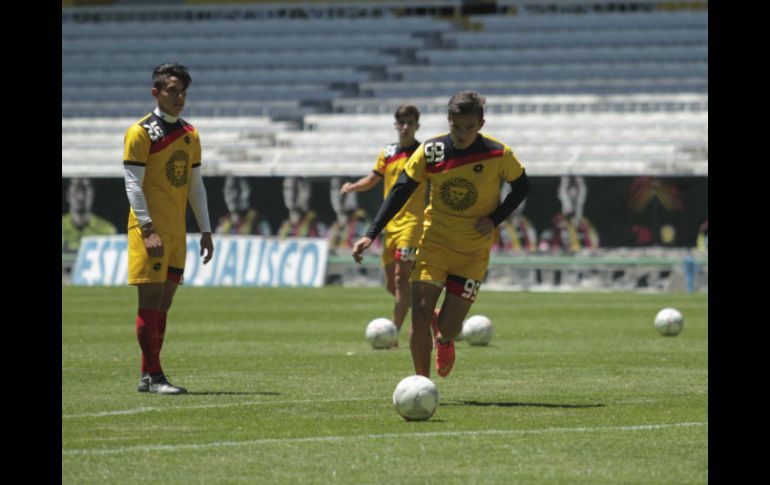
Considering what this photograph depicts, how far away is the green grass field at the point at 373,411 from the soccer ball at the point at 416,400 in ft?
0.25

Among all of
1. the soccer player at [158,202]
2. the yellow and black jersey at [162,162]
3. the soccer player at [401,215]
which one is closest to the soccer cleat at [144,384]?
the soccer player at [158,202]

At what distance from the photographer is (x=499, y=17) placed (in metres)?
48.2

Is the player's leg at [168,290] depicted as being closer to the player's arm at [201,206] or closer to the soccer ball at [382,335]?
the player's arm at [201,206]

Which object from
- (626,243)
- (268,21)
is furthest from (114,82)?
(626,243)

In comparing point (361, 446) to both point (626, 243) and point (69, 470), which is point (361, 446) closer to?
point (69, 470)

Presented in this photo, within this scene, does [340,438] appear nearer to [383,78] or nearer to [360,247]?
[360,247]

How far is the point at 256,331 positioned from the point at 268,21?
33331 millimetres

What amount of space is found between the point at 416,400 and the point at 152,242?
2.55 metres

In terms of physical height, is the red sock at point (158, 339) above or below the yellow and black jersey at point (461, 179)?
below

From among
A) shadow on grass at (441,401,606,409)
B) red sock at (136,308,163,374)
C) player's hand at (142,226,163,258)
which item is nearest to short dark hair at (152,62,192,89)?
player's hand at (142,226,163,258)

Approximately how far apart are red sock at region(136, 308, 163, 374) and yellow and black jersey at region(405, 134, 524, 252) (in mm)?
2099

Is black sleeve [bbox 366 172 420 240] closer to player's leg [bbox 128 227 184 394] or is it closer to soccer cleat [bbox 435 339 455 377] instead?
soccer cleat [bbox 435 339 455 377]

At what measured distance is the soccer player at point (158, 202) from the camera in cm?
1045

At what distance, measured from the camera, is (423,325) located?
9.95m
